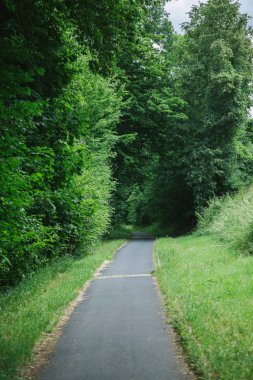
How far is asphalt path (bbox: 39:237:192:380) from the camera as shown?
5.73 meters

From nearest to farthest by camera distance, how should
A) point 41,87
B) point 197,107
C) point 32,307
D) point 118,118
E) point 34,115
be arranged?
point 34,115 < point 41,87 < point 32,307 < point 118,118 < point 197,107

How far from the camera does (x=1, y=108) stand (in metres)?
5.94

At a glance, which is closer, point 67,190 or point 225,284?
point 225,284

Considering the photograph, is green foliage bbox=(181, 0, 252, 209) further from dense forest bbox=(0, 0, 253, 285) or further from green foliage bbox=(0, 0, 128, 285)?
green foliage bbox=(0, 0, 128, 285)

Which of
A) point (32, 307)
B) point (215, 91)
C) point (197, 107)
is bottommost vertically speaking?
point (32, 307)

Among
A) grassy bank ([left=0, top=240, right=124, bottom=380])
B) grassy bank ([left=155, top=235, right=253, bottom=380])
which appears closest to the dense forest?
grassy bank ([left=0, top=240, right=124, bottom=380])

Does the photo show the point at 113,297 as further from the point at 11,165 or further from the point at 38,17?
the point at 38,17

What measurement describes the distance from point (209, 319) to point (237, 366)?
7.28ft

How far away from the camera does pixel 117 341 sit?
7121mm

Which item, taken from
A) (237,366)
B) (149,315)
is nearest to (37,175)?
(149,315)

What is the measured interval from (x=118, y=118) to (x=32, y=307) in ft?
67.9

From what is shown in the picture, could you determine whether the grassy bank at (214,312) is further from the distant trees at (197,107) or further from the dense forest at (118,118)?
the distant trees at (197,107)

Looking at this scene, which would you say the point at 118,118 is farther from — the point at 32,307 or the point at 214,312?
the point at 214,312

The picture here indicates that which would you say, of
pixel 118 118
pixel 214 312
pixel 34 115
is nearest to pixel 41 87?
pixel 34 115
